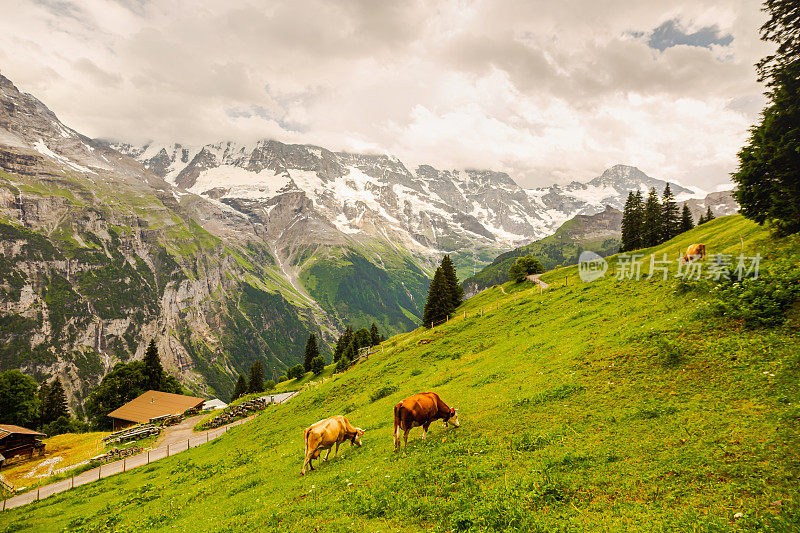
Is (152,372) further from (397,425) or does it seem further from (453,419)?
(453,419)

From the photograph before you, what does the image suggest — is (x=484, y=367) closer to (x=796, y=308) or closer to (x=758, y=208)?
(x=796, y=308)

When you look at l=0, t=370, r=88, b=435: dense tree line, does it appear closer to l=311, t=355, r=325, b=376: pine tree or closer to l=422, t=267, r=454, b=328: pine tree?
l=311, t=355, r=325, b=376: pine tree

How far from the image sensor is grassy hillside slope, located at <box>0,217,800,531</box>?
8.40 meters

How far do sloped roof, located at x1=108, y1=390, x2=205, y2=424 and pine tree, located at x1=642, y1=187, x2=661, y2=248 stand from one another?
115 meters

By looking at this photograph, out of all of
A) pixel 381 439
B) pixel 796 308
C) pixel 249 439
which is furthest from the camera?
pixel 249 439

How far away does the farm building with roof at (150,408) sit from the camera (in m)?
73.1

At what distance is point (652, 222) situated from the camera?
84000mm

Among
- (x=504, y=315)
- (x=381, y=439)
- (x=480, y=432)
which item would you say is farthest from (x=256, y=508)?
→ (x=504, y=315)

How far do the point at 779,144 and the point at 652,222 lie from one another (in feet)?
227

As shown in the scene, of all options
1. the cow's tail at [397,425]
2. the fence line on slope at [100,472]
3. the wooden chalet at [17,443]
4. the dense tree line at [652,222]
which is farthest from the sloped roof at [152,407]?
the dense tree line at [652,222]

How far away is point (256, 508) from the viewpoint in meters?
14.9

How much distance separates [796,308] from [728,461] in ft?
33.6

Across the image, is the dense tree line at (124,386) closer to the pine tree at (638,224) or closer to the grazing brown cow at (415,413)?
the grazing brown cow at (415,413)

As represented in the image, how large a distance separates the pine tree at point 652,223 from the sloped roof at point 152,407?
377 feet
